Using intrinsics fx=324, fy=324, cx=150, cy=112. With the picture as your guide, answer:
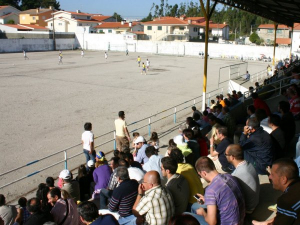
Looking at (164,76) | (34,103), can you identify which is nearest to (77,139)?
(34,103)

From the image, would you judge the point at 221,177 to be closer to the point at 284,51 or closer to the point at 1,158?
the point at 1,158

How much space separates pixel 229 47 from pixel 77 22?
4789cm

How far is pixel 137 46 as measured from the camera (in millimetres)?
67125

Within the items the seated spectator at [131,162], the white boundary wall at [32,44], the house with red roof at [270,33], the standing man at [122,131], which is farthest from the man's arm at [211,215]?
the house with red roof at [270,33]

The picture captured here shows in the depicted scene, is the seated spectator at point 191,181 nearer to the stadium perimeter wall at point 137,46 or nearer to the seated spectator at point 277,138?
the seated spectator at point 277,138

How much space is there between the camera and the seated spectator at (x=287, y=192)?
10.3 ft

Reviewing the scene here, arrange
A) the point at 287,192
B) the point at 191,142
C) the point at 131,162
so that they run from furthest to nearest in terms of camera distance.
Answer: the point at 191,142 < the point at 131,162 < the point at 287,192

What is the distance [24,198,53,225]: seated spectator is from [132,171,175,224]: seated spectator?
131 centimetres

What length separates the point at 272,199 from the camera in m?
5.65

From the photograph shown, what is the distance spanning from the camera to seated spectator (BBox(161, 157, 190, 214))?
4.67 meters

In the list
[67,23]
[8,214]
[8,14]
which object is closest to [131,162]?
[8,214]

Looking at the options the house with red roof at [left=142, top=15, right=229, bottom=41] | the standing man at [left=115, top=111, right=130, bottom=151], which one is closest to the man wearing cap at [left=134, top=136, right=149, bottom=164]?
the standing man at [left=115, top=111, right=130, bottom=151]

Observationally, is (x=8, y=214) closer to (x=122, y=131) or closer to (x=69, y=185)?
(x=69, y=185)

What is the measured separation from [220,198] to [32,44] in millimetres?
64259
